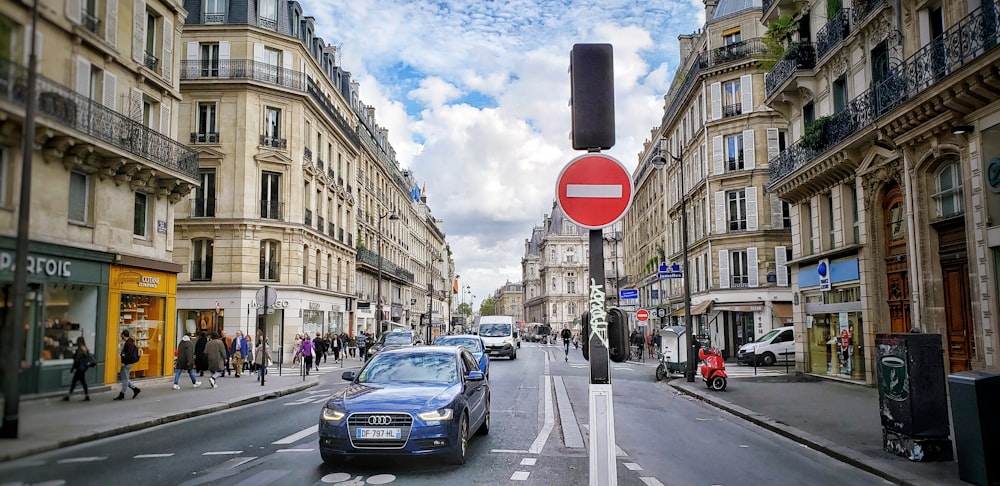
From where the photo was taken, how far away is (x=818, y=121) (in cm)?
2202

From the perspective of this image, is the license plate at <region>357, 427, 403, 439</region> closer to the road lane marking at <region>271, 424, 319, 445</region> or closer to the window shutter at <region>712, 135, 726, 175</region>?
the road lane marking at <region>271, 424, 319, 445</region>

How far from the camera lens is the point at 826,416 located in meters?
13.7

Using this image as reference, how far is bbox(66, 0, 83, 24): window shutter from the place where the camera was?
2148 millimetres

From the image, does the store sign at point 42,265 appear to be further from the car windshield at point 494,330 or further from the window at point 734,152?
the window at point 734,152

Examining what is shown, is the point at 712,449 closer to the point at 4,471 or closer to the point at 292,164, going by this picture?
the point at 4,471

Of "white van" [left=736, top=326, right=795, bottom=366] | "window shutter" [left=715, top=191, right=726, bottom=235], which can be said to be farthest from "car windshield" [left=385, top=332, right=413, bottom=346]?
"window shutter" [left=715, top=191, right=726, bottom=235]

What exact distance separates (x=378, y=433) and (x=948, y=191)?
14.8 m

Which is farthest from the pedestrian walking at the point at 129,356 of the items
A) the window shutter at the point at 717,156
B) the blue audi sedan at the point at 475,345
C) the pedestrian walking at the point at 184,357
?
the window shutter at the point at 717,156

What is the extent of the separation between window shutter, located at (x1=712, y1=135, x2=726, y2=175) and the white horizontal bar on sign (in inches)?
1479

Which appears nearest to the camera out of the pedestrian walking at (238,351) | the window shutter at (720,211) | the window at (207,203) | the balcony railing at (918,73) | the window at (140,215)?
the window at (140,215)

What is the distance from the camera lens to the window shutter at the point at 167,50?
2.89m

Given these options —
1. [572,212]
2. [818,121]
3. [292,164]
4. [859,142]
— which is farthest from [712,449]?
[292,164]

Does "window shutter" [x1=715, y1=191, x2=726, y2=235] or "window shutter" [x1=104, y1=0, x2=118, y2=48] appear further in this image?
"window shutter" [x1=715, y1=191, x2=726, y2=235]

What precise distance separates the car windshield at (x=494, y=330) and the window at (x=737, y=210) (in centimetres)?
1492
